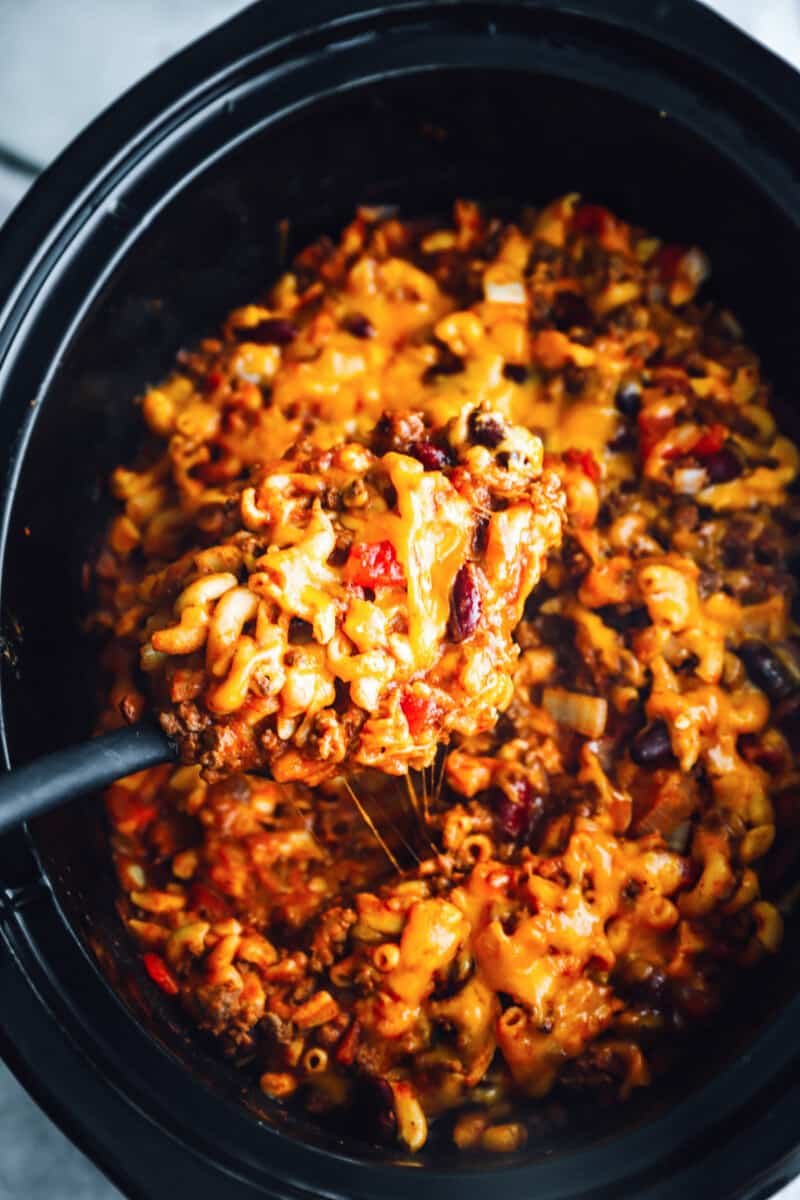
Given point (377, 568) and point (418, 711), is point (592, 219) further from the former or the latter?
point (418, 711)

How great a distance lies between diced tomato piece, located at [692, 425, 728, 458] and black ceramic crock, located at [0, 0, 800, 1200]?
24 centimetres

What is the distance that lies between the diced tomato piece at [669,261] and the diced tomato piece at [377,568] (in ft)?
4.31

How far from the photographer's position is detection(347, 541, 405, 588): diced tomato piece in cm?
184

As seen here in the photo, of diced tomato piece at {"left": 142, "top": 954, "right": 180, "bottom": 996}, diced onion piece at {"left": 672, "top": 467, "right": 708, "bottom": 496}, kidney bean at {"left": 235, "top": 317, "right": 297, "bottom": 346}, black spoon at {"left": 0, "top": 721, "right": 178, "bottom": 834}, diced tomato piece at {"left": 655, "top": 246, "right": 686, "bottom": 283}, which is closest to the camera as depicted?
black spoon at {"left": 0, "top": 721, "right": 178, "bottom": 834}

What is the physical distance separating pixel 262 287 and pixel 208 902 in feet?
4.91

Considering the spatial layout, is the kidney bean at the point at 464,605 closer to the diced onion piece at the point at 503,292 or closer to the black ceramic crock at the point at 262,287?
the black ceramic crock at the point at 262,287

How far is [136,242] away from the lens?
234 cm

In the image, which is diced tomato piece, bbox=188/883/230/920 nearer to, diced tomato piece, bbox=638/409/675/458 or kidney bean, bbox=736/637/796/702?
kidney bean, bbox=736/637/796/702

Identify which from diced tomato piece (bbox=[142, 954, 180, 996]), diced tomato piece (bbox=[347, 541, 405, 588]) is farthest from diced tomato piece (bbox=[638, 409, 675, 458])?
diced tomato piece (bbox=[142, 954, 180, 996])

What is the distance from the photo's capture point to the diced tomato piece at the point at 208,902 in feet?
7.66

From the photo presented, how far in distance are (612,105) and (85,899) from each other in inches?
78.5

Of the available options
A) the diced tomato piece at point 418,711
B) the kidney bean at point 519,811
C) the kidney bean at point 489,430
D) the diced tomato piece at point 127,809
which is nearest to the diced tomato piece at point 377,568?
the diced tomato piece at point 418,711

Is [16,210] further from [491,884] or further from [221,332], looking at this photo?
[491,884]

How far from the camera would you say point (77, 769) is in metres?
1.71
